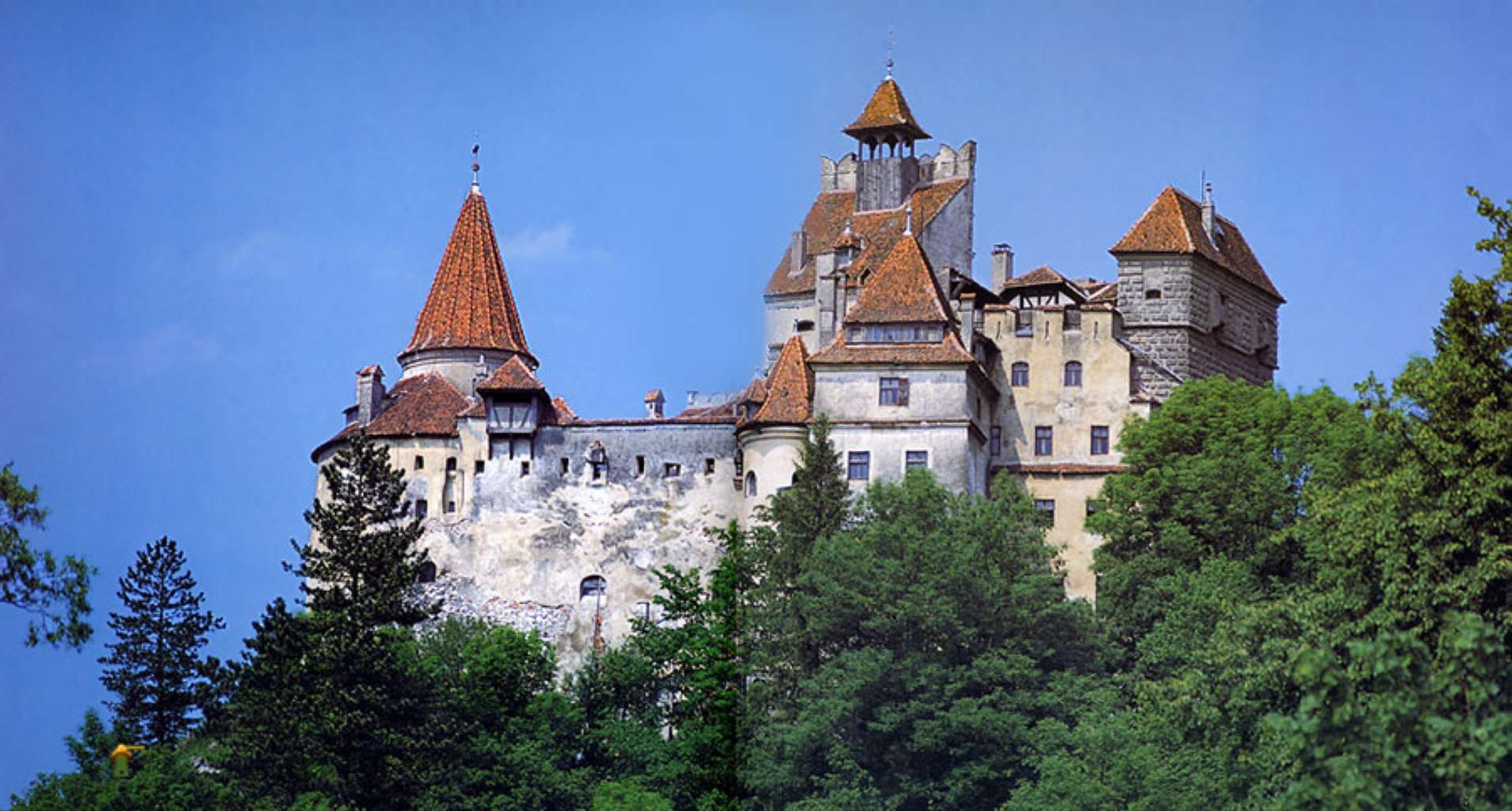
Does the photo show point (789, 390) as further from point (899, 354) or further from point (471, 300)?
point (471, 300)

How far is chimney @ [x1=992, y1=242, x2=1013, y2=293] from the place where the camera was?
81.2 meters

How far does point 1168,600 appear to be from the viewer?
68.9 meters

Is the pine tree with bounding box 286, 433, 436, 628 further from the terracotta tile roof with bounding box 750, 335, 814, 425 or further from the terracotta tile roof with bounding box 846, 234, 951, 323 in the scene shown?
the terracotta tile roof with bounding box 846, 234, 951, 323

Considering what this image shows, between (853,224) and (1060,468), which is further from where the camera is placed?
(853,224)

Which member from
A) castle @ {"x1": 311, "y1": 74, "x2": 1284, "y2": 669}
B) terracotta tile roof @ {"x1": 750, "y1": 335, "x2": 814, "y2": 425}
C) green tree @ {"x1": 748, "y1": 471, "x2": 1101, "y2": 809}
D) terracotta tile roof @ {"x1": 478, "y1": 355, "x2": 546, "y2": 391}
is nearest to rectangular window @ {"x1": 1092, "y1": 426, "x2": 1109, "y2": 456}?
castle @ {"x1": 311, "y1": 74, "x2": 1284, "y2": 669}

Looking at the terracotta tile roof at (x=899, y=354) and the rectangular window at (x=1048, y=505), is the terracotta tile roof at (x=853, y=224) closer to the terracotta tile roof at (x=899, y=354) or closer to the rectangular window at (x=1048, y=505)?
the terracotta tile roof at (x=899, y=354)

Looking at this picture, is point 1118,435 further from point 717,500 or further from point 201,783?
point 201,783

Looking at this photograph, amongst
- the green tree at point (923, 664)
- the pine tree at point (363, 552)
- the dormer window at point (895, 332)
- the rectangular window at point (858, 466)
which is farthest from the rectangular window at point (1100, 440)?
the pine tree at point (363, 552)

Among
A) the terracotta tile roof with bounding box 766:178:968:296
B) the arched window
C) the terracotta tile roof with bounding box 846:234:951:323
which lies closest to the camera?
the terracotta tile roof with bounding box 846:234:951:323

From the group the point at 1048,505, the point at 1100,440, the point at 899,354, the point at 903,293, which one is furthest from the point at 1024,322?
the point at 899,354

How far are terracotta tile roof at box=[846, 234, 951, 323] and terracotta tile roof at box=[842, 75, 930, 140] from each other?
914 centimetres

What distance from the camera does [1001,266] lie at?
268 ft

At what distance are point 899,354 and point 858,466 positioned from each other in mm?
3251

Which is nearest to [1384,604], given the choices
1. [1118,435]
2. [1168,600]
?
[1168,600]
